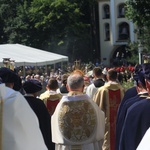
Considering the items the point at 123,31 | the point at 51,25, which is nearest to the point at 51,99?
the point at 51,25

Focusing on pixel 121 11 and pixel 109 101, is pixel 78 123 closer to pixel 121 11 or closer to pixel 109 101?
pixel 109 101

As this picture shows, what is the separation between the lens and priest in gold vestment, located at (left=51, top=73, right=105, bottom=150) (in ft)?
26.8

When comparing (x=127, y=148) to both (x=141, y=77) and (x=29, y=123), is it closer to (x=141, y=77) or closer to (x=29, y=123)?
(x=141, y=77)

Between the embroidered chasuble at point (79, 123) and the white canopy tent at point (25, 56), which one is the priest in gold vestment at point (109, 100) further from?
the white canopy tent at point (25, 56)

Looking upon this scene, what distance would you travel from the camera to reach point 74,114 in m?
8.19

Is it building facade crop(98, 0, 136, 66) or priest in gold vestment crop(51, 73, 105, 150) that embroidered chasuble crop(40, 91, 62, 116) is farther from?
building facade crop(98, 0, 136, 66)

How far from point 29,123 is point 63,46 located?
5370 cm

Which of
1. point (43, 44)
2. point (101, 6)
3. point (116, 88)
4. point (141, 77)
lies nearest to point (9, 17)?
point (43, 44)

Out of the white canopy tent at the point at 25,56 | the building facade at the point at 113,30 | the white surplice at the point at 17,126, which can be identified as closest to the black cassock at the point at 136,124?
the white surplice at the point at 17,126

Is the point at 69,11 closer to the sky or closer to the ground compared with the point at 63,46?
closer to the sky

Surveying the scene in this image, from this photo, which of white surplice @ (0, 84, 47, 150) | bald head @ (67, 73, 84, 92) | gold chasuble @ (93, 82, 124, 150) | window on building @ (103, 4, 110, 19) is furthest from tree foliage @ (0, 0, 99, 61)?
white surplice @ (0, 84, 47, 150)

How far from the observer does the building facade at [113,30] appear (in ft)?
207

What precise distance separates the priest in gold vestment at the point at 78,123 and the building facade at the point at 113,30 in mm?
54816

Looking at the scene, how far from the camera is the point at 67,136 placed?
8258 mm
